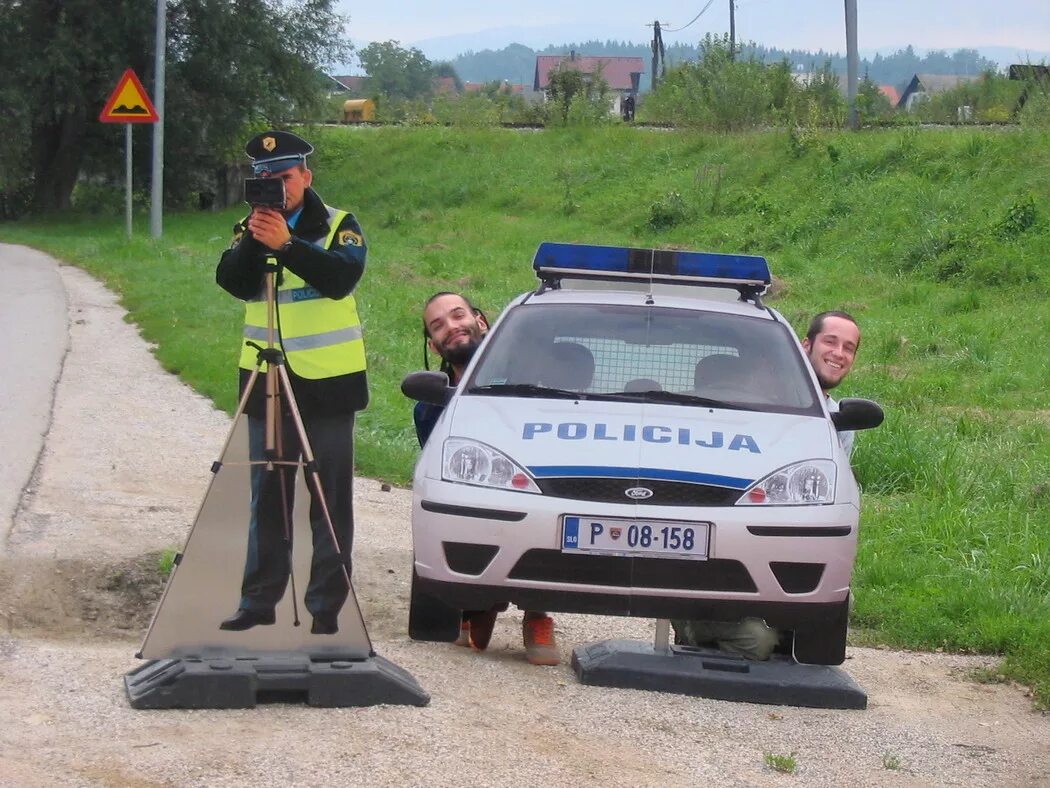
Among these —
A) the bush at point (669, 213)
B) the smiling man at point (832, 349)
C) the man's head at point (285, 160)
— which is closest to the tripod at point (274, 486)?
the man's head at point (285, 160)

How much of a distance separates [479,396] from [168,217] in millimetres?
33658

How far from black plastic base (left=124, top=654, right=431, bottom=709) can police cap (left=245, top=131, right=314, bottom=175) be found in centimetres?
170

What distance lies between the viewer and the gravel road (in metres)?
4.54

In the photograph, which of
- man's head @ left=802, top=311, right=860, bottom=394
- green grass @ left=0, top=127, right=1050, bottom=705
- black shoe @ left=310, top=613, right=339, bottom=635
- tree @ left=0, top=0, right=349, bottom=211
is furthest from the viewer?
tree @ left=0, top=0, right=349, bottom=211

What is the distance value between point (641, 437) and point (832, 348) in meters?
1.44

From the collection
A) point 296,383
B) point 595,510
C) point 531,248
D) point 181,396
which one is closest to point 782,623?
point 595,510

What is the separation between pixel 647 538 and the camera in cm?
566

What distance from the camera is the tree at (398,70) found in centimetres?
16775

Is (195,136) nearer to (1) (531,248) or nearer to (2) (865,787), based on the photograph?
(1) (531,248)

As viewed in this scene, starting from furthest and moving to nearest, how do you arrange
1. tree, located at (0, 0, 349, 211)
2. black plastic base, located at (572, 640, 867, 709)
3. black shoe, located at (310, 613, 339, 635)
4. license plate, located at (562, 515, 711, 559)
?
tree, located at (0, 0, 349, 211), black plastic base, located at (572, 640, 867, 709), license plate, located at (562, 515, 711, 559), black shoe, located at (310, 613, 339, 635)

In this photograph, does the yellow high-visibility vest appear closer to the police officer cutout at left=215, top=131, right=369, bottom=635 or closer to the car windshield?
the police officer cutout at left=215, top=131, right=369, bottom=635

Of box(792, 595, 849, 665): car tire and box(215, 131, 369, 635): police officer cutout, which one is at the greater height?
box(215, 131, 369, 635): police officer cutout

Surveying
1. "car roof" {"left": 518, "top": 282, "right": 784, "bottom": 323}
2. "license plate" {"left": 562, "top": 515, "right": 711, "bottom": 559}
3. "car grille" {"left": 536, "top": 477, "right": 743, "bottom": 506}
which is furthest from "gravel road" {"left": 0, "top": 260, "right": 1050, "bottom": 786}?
"car roof" {"left": 518, "top": 282, "right": 784, "bottom": 323}

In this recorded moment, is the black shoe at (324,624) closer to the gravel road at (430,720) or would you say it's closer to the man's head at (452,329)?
the gravel road at (430,720)
